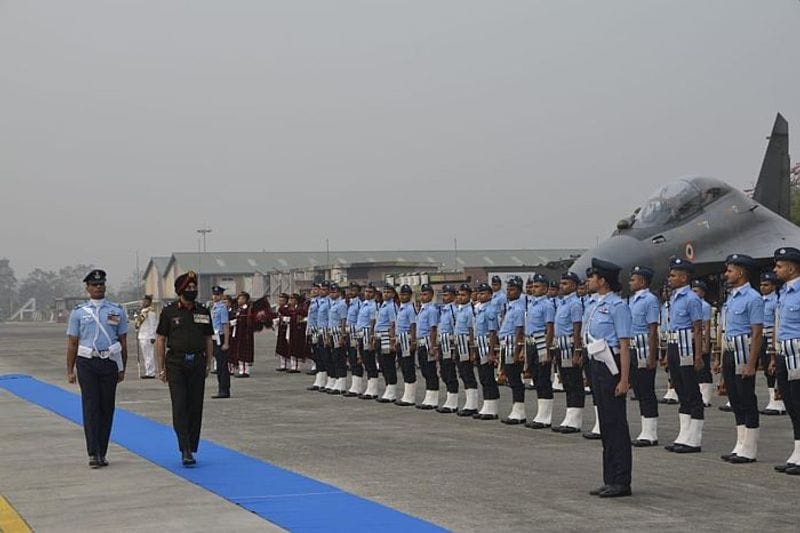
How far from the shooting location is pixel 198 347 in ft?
38.3

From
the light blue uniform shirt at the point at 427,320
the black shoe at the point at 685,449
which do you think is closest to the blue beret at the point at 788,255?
the black shoe at the point at 685,449

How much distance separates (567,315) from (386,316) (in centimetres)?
468

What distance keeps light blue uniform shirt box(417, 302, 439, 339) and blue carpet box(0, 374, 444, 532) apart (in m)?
4.24

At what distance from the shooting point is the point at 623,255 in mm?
21766

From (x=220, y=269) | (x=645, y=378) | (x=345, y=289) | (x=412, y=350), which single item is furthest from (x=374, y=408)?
(x=220, y=269)

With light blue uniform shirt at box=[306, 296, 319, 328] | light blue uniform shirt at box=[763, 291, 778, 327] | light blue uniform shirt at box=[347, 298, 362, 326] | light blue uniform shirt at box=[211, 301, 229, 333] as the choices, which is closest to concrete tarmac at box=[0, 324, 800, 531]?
light blue uniform shirt at box=[763, 291, 778, 327]

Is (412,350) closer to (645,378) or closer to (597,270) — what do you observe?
(645,378)

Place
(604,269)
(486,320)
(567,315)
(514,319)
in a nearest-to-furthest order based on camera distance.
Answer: (604,269) < (567,315) < (514,319) < (486,320)

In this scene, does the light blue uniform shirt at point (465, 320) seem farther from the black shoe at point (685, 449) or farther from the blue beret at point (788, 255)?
the blue beret at point (788, 255)

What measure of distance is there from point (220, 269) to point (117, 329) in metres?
90.9

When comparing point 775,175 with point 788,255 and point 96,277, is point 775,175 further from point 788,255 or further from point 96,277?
point 96,277

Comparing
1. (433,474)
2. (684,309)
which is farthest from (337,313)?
(433,474)

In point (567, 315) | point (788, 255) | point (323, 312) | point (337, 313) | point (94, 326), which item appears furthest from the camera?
point (323, 312)

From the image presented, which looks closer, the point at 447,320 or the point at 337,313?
the point at 447,320
